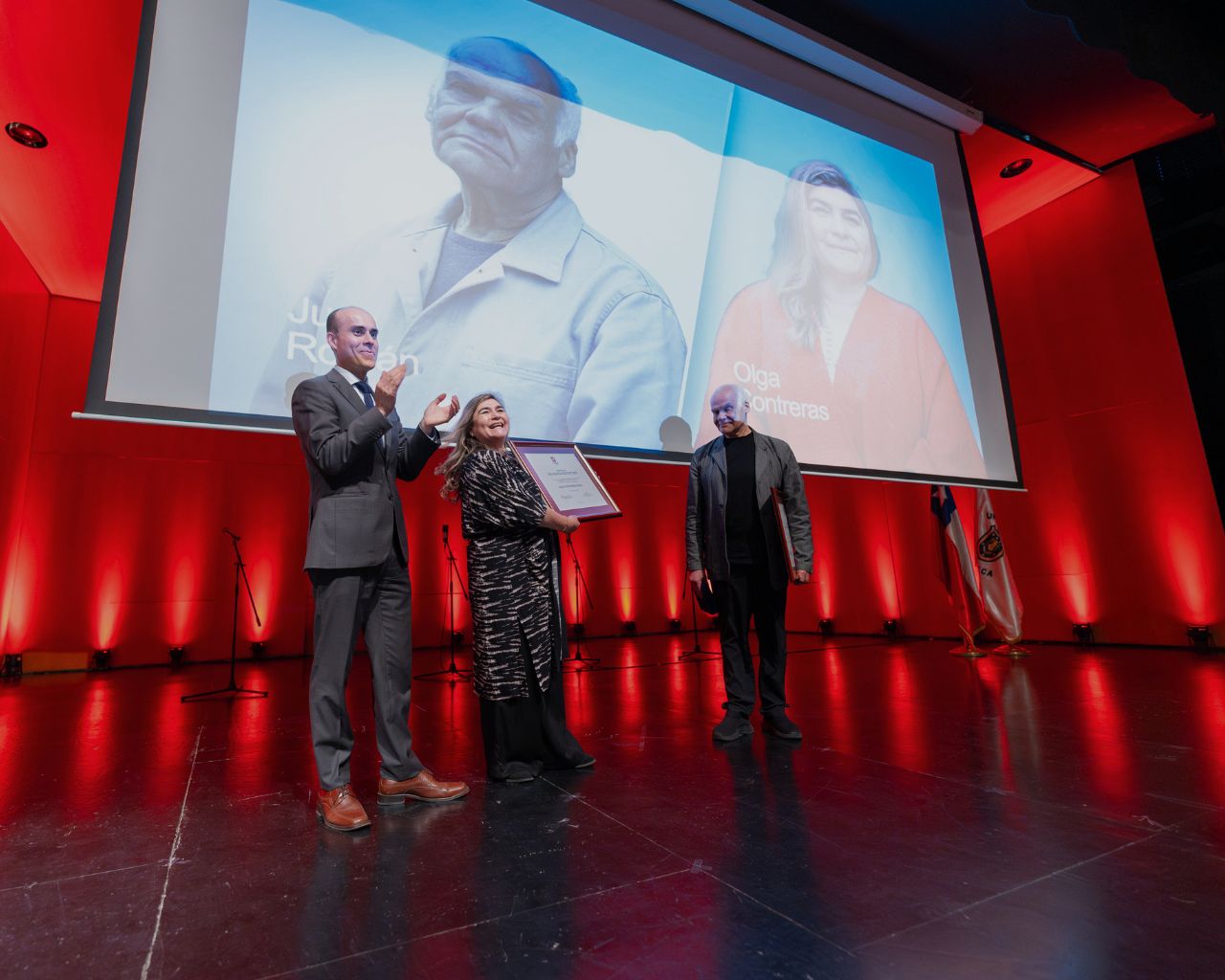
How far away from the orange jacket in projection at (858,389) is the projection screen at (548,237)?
0.05ft

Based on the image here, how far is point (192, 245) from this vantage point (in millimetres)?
2219

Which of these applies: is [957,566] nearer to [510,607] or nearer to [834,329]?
[834,329]

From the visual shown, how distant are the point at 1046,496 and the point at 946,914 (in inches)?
228

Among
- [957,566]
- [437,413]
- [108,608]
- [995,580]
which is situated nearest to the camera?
[437,413]

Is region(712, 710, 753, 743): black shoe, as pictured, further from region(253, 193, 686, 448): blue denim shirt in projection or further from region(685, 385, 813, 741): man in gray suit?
region(253, 193, 686, 448): blue denim shirt in projection

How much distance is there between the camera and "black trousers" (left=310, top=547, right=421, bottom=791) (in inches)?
66.4

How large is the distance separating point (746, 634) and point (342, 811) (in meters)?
1.58

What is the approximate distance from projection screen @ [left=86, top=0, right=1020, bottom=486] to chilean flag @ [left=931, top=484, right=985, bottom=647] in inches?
64.7

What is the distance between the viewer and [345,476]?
1.79m

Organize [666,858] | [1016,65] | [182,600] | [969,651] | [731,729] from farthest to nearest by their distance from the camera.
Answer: [182,600], [969,651], [1016,65], [731,729], [666,858]

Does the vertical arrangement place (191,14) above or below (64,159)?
below

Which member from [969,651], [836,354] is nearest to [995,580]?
[969,651]

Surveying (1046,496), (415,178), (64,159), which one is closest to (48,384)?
(64,159)

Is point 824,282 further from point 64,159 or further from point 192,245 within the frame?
point 64,159
